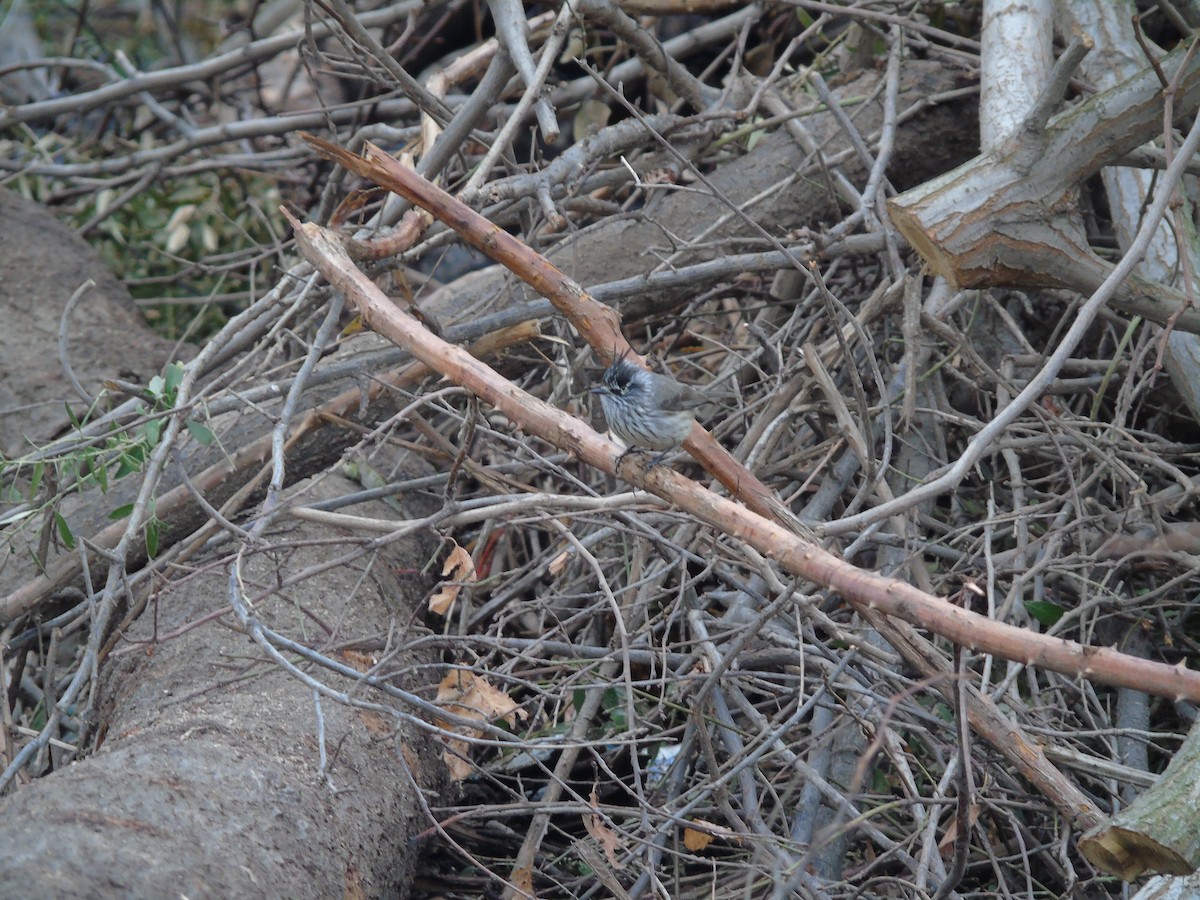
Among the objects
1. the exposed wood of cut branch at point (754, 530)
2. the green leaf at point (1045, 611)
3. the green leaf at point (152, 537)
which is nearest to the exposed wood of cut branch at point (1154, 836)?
the exposed wood of cut branch at point (754, 530)

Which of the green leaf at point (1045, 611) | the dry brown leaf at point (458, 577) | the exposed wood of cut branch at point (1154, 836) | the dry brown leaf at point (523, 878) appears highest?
the exposed wood of cut branch at point (1154, 836)

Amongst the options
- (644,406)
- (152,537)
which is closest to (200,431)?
(152,537)

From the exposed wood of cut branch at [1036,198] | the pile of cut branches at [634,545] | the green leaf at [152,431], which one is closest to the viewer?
the pile of cut branches at [634,545]

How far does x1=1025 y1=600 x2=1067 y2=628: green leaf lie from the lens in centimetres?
378

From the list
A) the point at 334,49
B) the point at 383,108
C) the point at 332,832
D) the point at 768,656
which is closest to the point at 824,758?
the point at 768,656

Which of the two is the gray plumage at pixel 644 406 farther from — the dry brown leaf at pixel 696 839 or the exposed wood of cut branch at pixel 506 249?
the dry brown leaf at pixel 696 839

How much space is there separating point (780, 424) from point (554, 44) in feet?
5.88

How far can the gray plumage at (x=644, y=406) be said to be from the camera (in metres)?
3.40

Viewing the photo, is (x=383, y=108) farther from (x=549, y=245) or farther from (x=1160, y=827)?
(x=1160, y=827)

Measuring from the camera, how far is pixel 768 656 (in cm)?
372

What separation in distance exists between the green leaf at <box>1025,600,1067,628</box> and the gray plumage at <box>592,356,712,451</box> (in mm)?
1426

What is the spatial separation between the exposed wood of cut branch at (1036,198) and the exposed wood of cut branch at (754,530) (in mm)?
1369

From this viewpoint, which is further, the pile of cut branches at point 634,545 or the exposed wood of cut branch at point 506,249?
the exposed wood of cut branch at point 506,249

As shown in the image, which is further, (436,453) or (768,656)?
(436,453)
